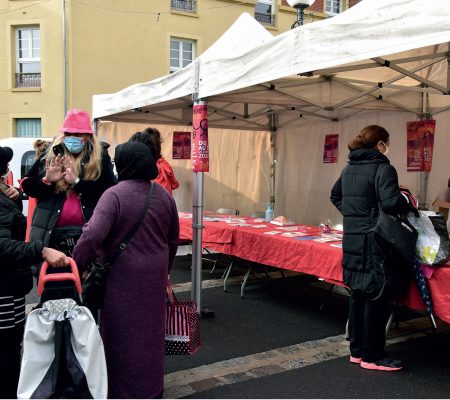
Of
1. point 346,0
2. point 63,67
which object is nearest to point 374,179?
point 63,67

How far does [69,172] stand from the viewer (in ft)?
9.35

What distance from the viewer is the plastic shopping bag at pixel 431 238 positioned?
11.3 ft

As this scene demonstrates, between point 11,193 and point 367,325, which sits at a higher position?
point 11,193

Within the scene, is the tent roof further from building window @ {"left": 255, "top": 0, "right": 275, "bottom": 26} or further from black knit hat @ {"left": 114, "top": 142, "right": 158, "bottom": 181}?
building window @ {"left": 255, "top": 0, "right": 275, "bottom": 26}

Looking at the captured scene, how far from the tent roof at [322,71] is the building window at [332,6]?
528 inches

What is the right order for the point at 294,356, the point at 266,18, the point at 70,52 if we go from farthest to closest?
the point at 266,18 < the point at 70,52 < the point at 294,356

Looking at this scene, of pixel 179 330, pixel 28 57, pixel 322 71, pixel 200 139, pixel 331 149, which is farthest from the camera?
pixel 28 57

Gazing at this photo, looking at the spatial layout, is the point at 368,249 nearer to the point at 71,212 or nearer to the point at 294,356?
the point at 294,356

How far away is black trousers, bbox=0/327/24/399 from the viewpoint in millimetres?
2553

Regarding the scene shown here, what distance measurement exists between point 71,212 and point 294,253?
264 cm

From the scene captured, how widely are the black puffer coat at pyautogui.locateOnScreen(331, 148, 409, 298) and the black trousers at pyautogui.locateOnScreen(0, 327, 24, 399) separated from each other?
2.32 m

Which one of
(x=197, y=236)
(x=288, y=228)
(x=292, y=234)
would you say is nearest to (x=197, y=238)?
(x=197, y=236)

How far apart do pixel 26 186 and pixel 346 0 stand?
20036mm

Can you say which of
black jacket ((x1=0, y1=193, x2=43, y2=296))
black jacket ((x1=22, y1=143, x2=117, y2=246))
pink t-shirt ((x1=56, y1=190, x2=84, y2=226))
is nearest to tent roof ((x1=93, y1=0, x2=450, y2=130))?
black jacket ((x1=22, y1=143, x2=117, y2=246))
